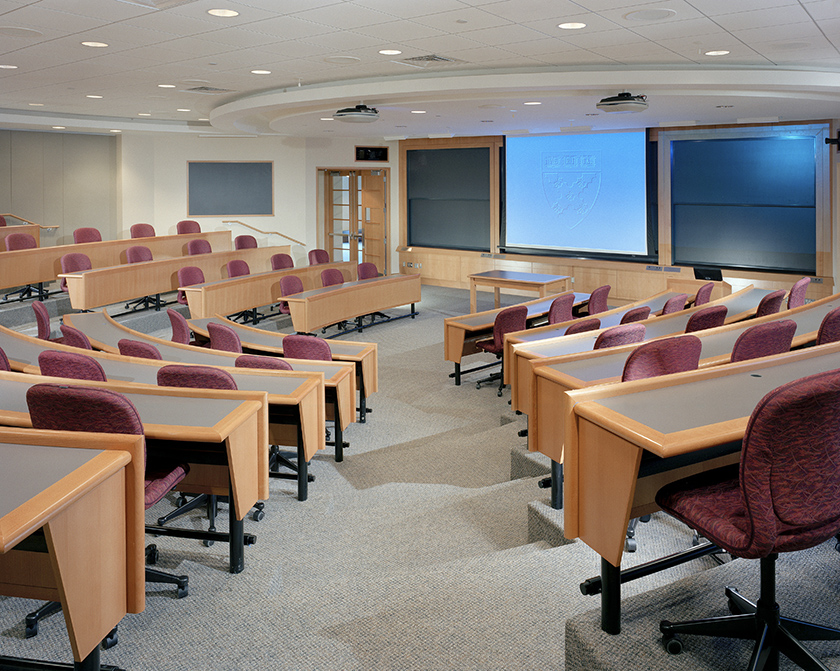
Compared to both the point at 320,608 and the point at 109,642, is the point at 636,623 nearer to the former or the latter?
the point at 320,608

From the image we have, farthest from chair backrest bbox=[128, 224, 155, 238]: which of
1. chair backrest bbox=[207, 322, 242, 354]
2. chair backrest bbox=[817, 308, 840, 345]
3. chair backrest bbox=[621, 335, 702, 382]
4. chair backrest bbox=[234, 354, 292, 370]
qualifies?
chair backrest bbox=[817, 308, 840, 345]

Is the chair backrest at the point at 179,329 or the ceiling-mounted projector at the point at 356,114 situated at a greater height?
the ceiling-mounted projector at the point at 356,114

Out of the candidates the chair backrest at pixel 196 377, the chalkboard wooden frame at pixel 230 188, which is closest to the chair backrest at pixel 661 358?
the chair backrest at pixel 196 377

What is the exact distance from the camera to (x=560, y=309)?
25.8 feet

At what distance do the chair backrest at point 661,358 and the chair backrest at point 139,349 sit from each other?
3351mm

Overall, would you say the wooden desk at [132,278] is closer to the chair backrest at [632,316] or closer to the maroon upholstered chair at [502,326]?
the maroon upholstered chair at [502,326]

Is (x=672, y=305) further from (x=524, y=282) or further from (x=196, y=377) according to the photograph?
(x=196, y=377)

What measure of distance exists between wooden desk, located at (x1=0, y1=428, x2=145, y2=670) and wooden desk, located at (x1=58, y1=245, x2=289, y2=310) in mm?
7633

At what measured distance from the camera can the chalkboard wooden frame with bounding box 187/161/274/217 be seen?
15.6m

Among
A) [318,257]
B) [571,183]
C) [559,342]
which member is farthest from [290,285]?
[559,342]

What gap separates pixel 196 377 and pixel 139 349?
1.69 m

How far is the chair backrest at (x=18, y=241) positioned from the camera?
1116 centimetres

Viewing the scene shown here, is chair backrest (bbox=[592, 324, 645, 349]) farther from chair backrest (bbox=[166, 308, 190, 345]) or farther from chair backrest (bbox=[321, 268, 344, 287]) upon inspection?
chair backrest (bbox=[321, 268, 344, 287])

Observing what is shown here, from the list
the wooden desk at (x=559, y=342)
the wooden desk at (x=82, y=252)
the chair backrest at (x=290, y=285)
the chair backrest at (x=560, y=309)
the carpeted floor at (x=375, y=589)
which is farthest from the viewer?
the chair backrest at (x=290, y=285)
